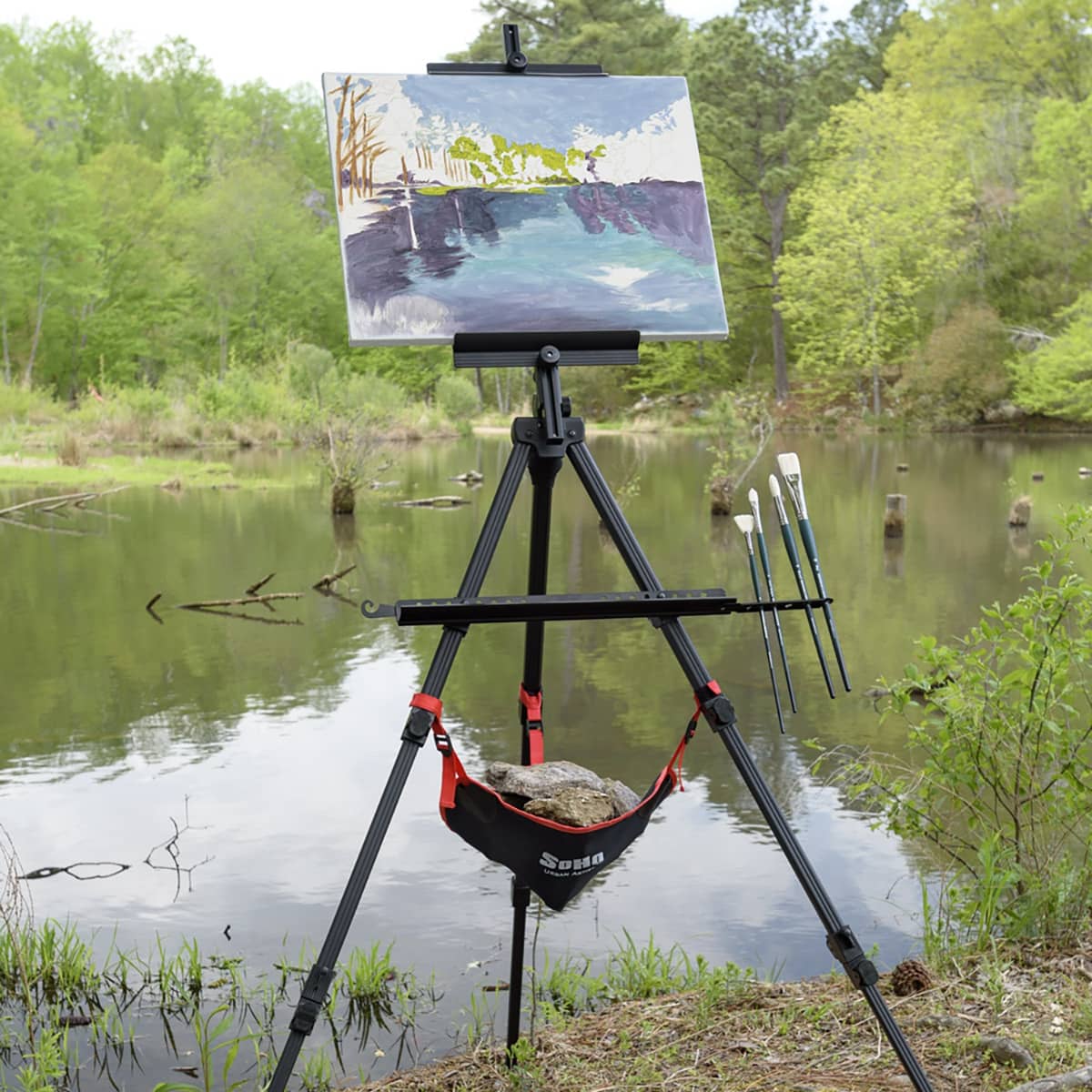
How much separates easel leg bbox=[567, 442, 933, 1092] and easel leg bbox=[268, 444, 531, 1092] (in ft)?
0.75

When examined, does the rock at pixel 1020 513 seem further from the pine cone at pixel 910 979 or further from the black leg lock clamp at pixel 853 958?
the black leg lock clamp at pixel 853 958

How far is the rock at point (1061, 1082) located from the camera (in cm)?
221

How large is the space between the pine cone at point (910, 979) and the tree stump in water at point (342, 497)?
11.0m

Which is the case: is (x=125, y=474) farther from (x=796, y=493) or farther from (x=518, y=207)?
(x=796, y=493)

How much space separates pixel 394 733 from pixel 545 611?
3921 millimetres

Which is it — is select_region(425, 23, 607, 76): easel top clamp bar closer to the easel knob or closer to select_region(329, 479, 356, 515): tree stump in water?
the easel knob

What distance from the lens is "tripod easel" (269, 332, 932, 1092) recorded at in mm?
2074

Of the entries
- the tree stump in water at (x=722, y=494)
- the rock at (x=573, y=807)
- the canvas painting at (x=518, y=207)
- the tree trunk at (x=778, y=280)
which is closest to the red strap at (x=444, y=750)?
the rock at (x=573, y=807)

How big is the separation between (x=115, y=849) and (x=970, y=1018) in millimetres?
2906

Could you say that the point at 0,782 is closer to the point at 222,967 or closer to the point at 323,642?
the point at 222,967

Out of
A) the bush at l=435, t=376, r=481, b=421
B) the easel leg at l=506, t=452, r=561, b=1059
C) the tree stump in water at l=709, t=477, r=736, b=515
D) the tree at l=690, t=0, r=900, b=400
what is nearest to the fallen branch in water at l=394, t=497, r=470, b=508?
the tree stump in water at l=709, t=477, r=736, b=515

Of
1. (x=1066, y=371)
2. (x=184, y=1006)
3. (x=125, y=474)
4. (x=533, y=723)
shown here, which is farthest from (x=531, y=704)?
(x=1066, y=371)

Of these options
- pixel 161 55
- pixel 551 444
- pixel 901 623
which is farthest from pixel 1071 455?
pixel 161 55

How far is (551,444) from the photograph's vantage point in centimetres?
241
